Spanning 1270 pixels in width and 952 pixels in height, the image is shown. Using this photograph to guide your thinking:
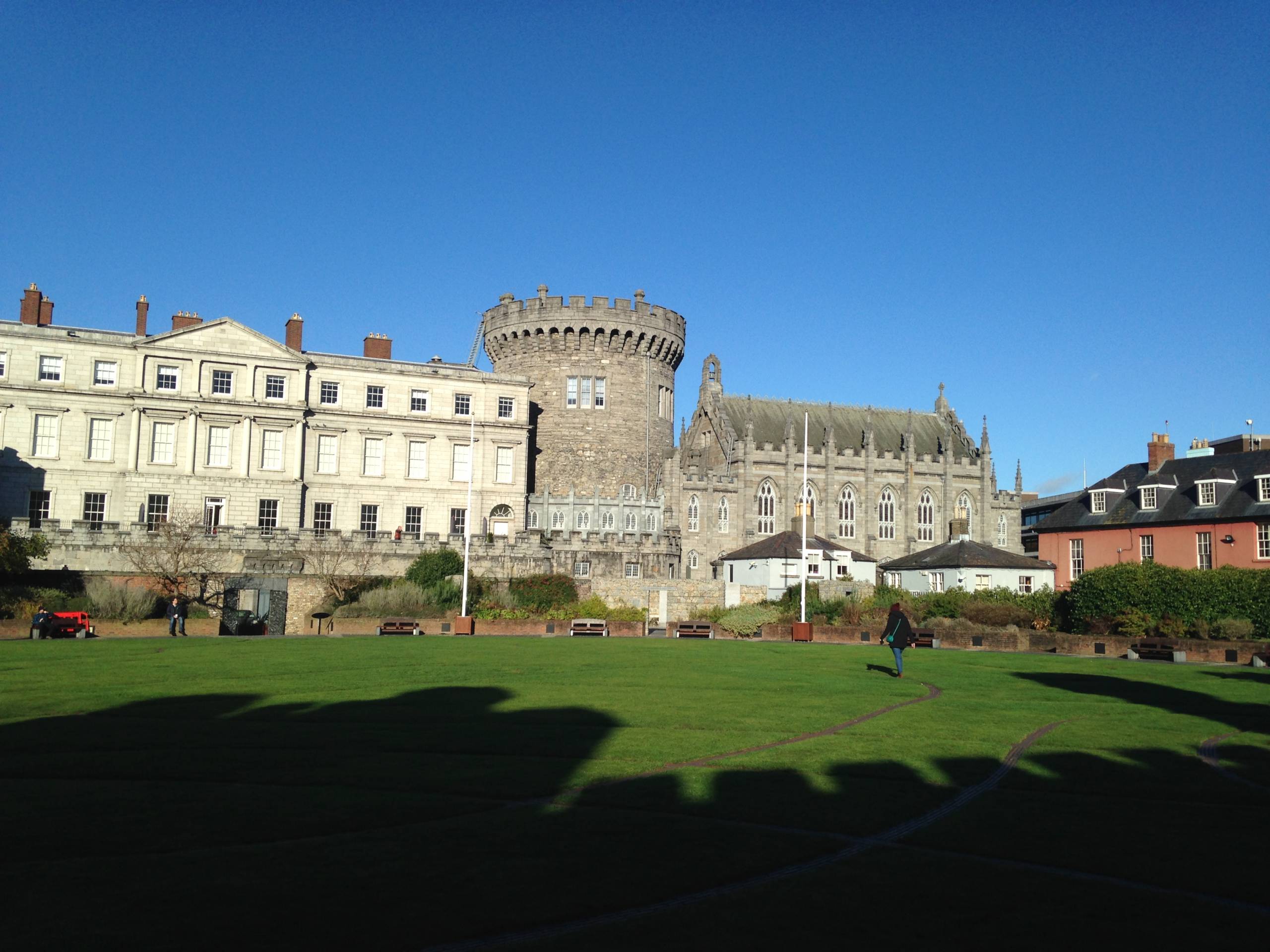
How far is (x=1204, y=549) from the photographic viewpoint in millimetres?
46719

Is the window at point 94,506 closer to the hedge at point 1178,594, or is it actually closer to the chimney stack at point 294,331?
the chimney stack at point 294,331

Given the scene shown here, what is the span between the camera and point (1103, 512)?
53.3 m

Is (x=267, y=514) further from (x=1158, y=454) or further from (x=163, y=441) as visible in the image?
(x=1158, y=454)

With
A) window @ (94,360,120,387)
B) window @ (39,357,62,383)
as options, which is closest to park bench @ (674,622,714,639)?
window @ (94,360,120,387)

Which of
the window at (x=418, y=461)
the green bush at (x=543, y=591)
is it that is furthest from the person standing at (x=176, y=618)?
the window at (x=418, y=461)

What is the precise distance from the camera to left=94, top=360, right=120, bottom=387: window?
5328 centimetres

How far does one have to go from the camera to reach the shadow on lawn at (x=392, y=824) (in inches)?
289

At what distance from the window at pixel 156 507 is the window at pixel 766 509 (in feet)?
110

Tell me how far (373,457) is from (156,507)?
1090cm

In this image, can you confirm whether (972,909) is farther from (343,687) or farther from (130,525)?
(130,525)

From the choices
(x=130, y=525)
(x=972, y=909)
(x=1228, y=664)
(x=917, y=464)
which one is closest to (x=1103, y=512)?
(x=917, y=464)

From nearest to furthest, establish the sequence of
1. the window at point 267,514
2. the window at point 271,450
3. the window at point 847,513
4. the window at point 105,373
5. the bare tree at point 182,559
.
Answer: the bare tree at point 182,559 → the window at point 105,373 → the window at point 267,514 → the window at point 271,450 → the window at point 847,513

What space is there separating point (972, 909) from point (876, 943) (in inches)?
43.4

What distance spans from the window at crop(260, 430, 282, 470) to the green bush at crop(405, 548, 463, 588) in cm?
1169
